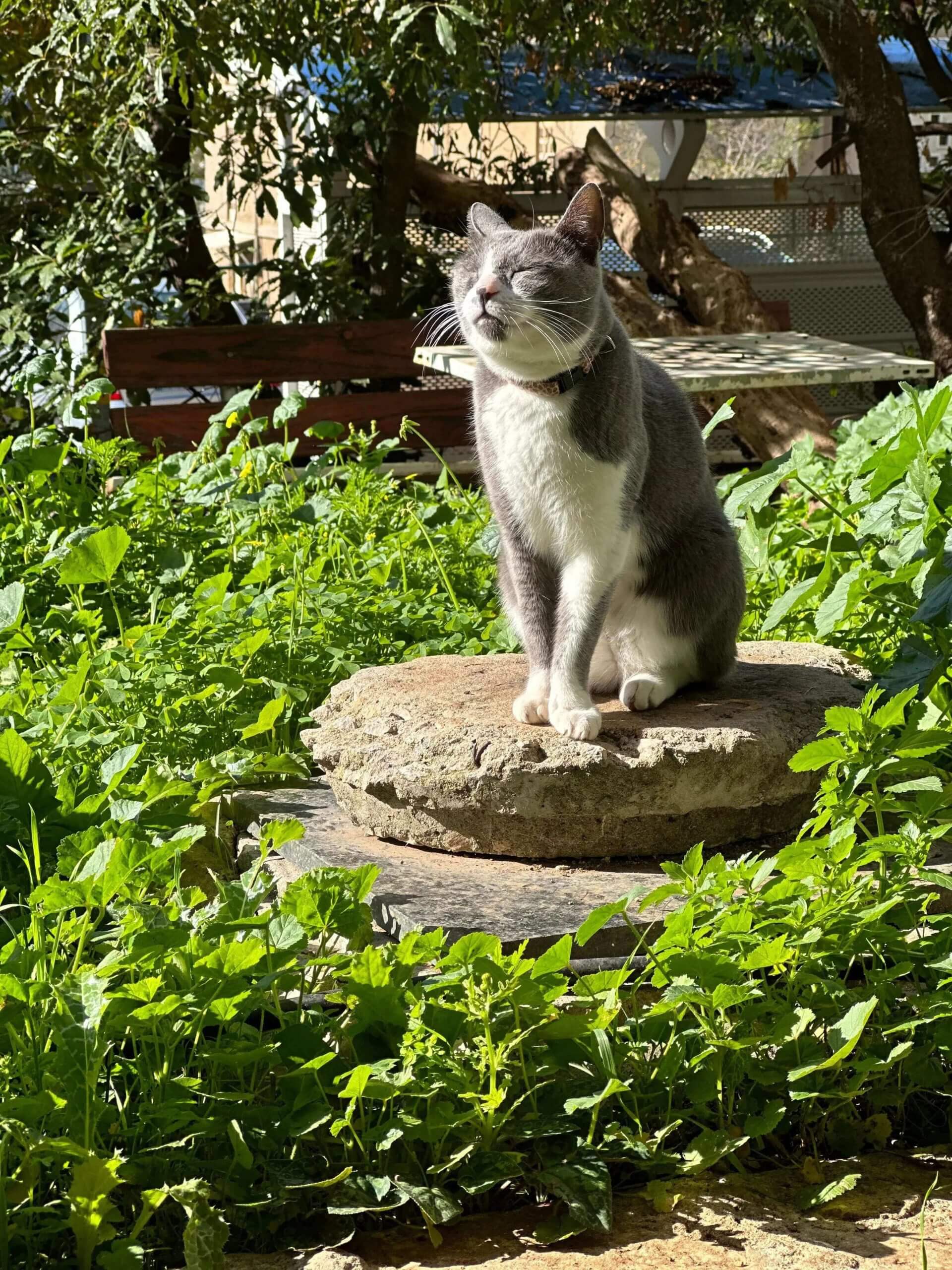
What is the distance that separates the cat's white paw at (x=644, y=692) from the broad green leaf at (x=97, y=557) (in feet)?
3.72

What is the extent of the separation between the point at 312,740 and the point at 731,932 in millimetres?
1216

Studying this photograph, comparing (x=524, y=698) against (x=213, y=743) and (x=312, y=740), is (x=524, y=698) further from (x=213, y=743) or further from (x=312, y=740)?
(x=213, y=743)

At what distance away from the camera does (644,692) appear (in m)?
3.02

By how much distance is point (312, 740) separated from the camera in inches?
118

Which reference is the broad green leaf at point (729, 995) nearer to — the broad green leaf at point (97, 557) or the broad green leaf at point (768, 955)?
the broad green leaf at point (768, 955)

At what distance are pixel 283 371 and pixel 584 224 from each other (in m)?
4.74

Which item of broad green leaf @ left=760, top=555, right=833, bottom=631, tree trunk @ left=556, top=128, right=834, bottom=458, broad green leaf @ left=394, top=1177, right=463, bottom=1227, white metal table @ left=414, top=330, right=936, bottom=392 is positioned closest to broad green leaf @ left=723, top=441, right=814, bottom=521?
broad green leaf @ left=760, top=555, right=833, bottom=631

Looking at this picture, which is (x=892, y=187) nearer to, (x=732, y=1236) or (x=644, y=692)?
(x=644, y=692)

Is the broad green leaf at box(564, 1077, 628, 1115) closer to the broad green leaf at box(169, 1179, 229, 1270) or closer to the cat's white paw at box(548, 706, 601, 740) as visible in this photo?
the broad green leaf at box(169, 1179, 229, 1270)

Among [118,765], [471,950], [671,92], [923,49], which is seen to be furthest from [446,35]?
[923,49]

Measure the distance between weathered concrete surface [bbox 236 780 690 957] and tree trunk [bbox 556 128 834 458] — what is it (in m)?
4.80

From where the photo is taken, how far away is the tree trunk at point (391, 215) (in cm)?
836

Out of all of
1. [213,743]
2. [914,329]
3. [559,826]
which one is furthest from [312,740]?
[914,329]

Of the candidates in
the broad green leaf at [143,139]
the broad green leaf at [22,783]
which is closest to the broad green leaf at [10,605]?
the broad green leaf at [22,783]
